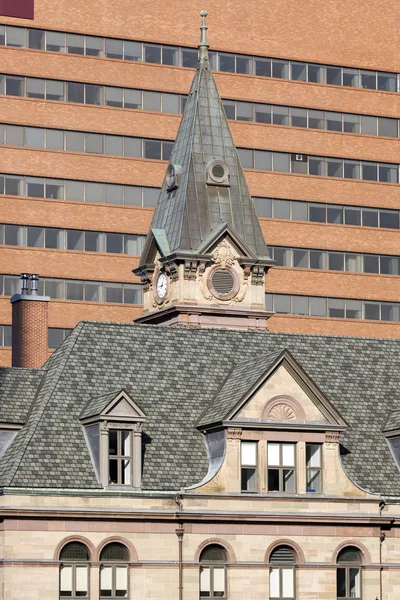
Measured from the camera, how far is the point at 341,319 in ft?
423

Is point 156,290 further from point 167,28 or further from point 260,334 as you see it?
point 167,28

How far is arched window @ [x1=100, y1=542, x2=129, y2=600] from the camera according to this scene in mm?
65062

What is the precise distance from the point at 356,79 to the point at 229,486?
70.1 m

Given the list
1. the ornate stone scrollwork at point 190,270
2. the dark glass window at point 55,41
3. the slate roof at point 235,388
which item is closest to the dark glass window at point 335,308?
the dark glass window at point 55,41

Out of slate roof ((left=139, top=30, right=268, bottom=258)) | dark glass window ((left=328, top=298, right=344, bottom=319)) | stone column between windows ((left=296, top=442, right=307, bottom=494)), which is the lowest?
stone column between windows ((left=296, top=442, right=307, bottom=494))

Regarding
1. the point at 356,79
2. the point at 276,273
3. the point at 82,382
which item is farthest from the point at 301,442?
the point at 356,79

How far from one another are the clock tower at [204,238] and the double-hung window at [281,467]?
14812mm

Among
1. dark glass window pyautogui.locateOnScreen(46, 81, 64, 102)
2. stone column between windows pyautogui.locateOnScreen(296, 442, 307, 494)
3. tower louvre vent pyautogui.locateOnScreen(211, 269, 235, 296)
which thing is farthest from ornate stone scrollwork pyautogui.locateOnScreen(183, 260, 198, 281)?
dark glass window pyautogui.locateOnScreen(46, 81, 64, 102)

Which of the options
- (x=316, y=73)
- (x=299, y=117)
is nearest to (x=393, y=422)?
(x=299, y=117)

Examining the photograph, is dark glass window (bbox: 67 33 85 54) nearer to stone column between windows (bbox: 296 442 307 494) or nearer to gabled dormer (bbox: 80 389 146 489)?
gabled dormer (bbox: 80 389 146 489)

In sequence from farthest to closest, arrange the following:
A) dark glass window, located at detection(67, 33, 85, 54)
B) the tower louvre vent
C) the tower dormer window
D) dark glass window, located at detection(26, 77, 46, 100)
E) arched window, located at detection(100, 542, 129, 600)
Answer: dark glass window, located at detection(67, 33, 85, 54) < dark glass window, located at detection(26, 77, 46, 100) < the tower dormer window < the tower louvre vent < arched window, located at detection(100, 542, 129, 600)

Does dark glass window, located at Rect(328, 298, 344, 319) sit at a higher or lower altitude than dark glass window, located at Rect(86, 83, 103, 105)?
lower

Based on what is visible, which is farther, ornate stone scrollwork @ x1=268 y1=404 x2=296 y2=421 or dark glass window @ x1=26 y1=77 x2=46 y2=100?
dark glass window @ x1=26 y1=77 x2=46 y2=100

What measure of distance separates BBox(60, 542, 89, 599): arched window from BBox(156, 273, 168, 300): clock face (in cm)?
2062
